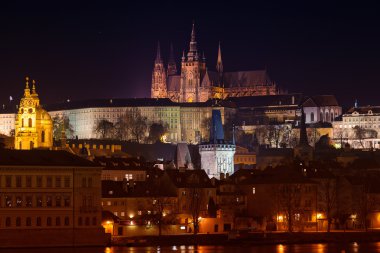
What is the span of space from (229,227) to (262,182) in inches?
305

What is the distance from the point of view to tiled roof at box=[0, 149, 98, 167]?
77.2 m

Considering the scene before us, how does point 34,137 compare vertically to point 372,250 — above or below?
above

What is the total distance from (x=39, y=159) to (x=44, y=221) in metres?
3.76

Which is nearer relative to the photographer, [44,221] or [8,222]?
[8,222]

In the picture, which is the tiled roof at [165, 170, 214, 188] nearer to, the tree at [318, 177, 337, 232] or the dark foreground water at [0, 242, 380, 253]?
the tree at [318, 177, 337, 232]

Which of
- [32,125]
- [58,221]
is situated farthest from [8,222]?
[32,125]

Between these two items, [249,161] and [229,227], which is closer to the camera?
[229,227]

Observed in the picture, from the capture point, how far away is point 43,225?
252 ft

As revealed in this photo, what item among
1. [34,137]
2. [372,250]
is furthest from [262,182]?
[34,137]

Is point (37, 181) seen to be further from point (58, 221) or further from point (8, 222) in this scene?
point (8, 222)

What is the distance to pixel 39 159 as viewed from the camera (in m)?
78.4

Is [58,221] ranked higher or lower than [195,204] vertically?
lower

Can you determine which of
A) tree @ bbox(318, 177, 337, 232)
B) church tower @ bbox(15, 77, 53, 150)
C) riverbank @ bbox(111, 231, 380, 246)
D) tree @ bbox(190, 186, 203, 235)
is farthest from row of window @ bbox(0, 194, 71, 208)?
church tower @ bbox(15, 77, 53, 150)

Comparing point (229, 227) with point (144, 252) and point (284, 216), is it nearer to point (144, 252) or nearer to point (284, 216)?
point (284, 216)
